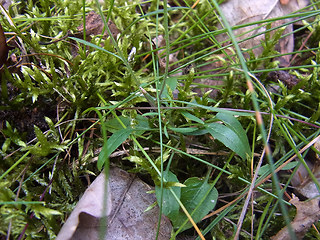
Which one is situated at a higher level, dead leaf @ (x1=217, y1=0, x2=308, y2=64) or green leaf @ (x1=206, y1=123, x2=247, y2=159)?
dead leaf @ (x1=217, y1=0, x2=308, y2=64)

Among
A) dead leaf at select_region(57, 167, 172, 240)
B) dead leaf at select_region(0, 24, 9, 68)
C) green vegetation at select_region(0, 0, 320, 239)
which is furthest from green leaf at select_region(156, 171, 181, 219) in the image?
dead leaf at select_region(0, 24, 9, 68)

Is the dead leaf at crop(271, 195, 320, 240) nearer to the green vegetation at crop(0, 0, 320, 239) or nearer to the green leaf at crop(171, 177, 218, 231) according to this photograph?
the green vegetation at crop(0, 0, 320, 239)

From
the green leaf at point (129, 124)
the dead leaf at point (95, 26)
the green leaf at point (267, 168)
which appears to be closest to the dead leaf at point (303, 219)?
Result: the green leaf at point (267, 168)

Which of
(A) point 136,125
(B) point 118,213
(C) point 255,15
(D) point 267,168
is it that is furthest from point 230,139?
(C) point 255,15

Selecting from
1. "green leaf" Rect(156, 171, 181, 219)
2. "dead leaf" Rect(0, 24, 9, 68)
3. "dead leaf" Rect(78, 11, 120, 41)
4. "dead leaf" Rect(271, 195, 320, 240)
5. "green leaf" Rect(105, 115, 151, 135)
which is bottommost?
"dead leaf" Rect(271, 195, 320, 240)

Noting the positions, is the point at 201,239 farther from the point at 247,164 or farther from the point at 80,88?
the point at 80,88

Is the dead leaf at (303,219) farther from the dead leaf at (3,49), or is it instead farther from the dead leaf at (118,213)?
the dead leaf at (3,49)

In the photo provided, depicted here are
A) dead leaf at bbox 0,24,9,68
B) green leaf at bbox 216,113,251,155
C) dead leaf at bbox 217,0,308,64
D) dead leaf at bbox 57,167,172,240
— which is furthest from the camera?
dead leaf at bbox 217,0,308,64
